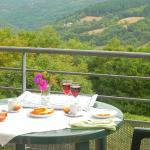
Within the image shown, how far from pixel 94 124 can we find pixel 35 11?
3116cm

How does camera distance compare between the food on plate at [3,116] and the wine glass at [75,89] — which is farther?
the wine glass at [75,89]

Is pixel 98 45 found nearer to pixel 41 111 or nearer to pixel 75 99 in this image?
pixel 75 99

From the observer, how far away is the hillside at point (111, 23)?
78.1ft

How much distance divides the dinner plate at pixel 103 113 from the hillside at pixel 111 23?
19.6 m

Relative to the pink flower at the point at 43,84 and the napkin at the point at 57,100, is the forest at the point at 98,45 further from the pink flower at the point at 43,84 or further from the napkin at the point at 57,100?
the pink flower at the point at 43,84

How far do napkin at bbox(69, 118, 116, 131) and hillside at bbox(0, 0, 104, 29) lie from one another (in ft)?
87.3

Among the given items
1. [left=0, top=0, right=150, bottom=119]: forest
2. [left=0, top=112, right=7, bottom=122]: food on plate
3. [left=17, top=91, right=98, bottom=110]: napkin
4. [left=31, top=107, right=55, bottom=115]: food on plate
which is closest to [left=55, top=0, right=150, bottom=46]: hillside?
[left=0, top=0, right=150, bottom=119]: forest

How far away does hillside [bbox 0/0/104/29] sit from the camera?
101ft

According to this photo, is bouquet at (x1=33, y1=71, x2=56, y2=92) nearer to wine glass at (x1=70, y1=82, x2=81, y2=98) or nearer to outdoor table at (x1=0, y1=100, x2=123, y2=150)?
wine glass at (x1=70, y1=82, x2=81, y2=98)

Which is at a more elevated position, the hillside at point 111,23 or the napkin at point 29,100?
the hillside at point 111,23

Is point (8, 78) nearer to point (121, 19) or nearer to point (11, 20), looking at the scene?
point (121, 19)

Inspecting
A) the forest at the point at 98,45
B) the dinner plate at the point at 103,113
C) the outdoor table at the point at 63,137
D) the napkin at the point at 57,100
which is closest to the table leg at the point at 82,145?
the outdoor table at the point at 63,137

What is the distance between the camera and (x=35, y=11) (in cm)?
3259

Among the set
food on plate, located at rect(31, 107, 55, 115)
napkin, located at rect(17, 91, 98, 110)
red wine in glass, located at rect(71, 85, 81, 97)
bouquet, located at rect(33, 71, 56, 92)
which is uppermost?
bouquet, located at rect(33, 71, 56, 92)
